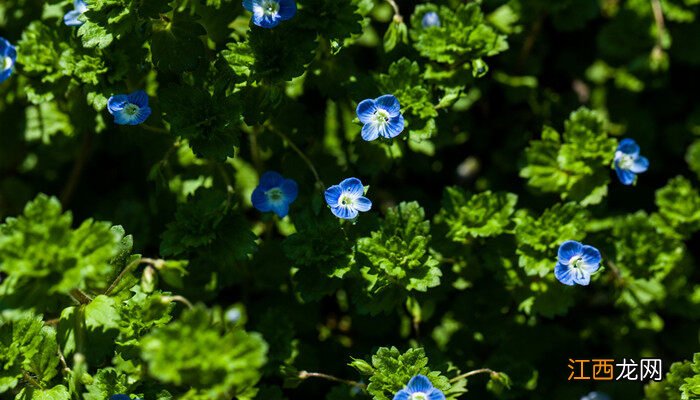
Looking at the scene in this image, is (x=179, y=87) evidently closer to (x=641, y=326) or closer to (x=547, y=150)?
(x=547, y=150)

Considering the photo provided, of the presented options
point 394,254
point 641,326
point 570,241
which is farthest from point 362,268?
point 641,326

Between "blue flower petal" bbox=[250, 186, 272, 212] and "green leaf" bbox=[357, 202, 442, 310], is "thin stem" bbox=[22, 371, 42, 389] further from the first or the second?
"green leaf" bbox=[357, 202, 442, 310]

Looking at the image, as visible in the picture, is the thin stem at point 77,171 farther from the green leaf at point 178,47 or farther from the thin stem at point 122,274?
the thin stem at point 122,274

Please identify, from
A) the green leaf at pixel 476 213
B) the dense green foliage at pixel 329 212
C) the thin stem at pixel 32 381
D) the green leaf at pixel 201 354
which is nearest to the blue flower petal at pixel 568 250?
the dense green foliage at pixel 329 212

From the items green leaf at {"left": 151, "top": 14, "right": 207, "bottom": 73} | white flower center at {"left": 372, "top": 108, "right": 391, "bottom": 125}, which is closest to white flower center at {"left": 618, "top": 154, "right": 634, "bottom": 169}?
white flower center at {"left": 372, "top": 108, "right": 391, "bottom": 125}

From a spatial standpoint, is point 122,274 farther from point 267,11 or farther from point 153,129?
point 267,11

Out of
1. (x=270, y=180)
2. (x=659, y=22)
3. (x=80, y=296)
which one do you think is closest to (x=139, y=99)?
(x=270, y=180)
